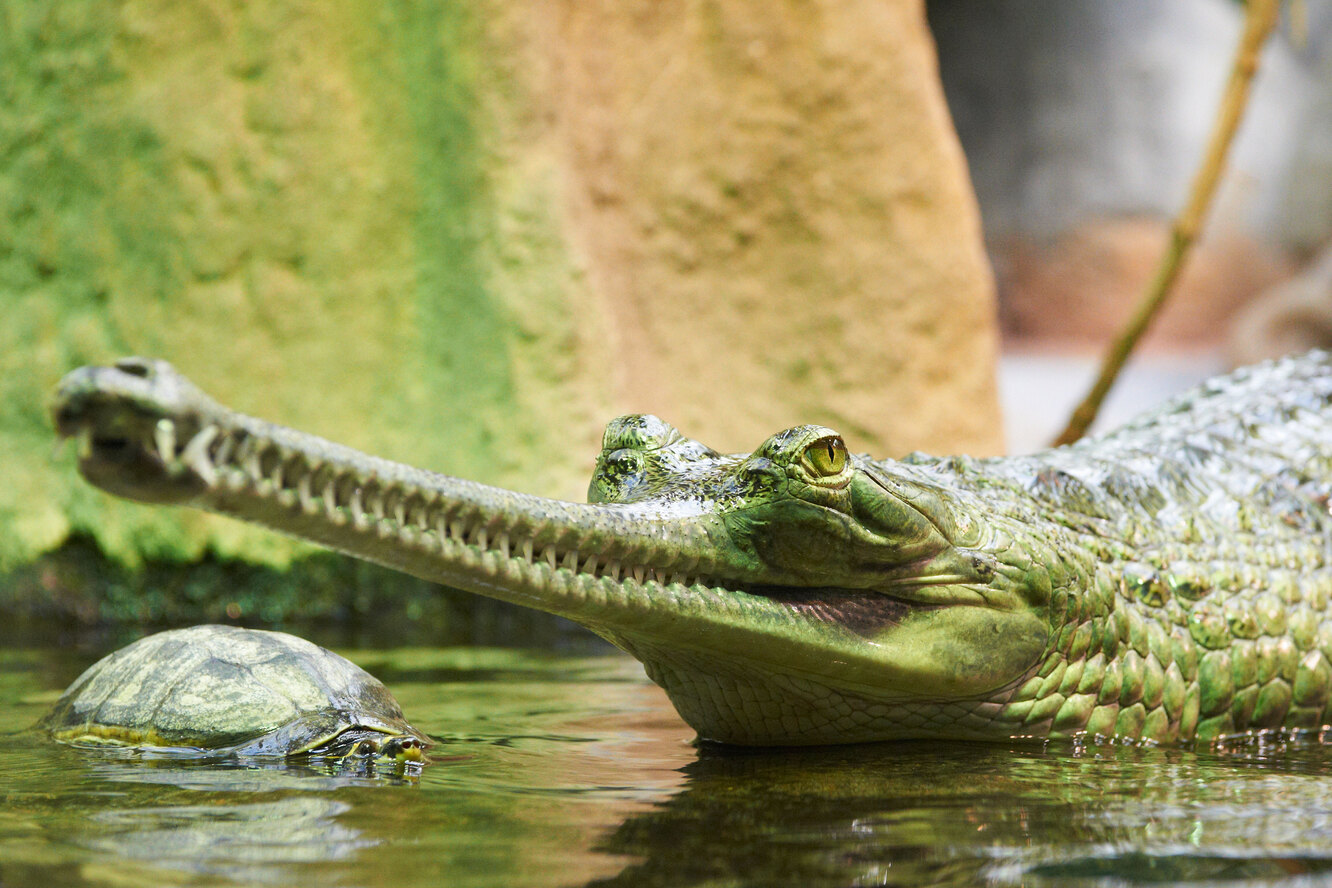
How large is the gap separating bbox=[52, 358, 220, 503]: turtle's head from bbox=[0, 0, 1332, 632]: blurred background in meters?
4.41

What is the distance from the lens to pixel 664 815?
2.26 meters

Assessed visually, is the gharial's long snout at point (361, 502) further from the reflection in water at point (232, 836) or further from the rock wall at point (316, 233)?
the rock wall at point (316, 233)

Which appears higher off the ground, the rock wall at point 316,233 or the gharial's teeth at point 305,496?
the rock wall at point 316,233

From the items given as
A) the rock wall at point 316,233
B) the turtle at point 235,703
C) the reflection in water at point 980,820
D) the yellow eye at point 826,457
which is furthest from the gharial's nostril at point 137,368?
the rock wall at point 316,233

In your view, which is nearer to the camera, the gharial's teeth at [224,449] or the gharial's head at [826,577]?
the gharial's teeth at [224,449]

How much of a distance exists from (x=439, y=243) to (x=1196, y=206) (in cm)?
367

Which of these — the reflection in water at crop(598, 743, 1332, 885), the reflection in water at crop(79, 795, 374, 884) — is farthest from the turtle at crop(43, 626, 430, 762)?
the reflection in water at crop(598, 743, 1332, 885)

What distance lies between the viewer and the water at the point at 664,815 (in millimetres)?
1854

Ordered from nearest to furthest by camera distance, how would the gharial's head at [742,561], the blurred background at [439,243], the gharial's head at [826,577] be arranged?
the gharial's head at [742,561], the gharial's head at [826,577], the blurred background at [439,243]

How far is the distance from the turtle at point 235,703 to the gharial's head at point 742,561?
22.2 inches

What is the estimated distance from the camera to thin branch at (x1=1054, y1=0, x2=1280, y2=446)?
6.38m

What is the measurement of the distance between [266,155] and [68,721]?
3.92 metres

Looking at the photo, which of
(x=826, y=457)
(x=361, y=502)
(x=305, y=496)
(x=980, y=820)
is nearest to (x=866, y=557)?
(x=826, y=457)

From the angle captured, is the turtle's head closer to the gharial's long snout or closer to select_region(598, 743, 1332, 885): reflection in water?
the gharial's long snout
